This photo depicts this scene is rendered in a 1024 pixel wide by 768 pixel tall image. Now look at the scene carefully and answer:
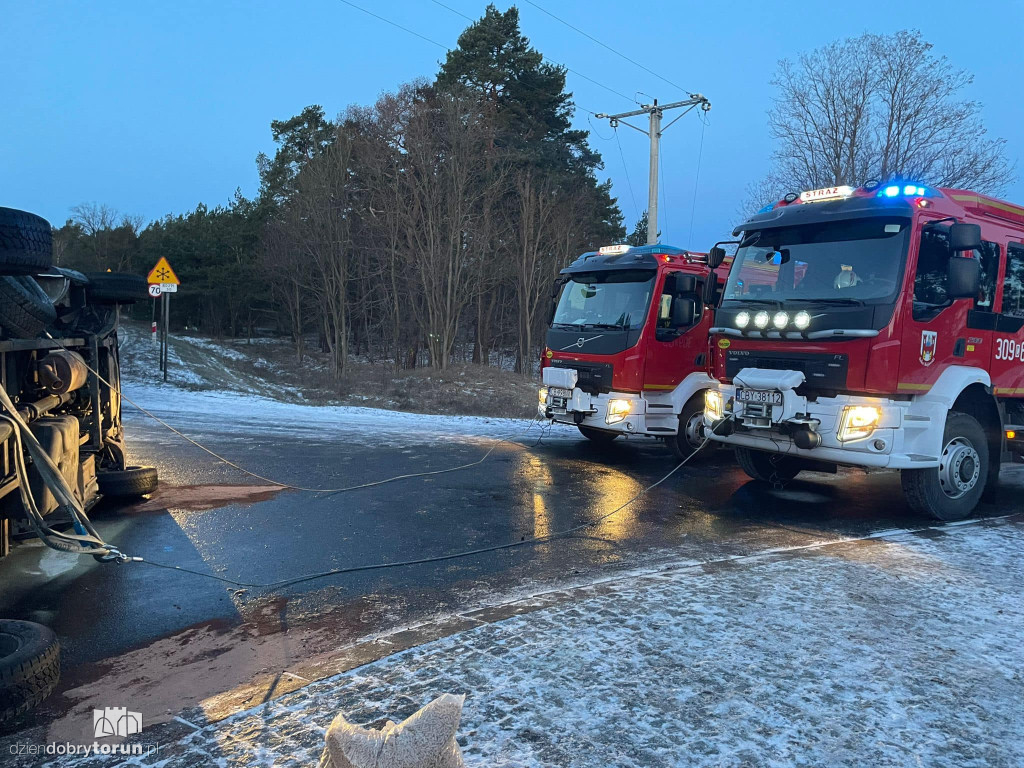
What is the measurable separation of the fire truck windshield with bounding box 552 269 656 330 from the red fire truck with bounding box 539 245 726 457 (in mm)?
17

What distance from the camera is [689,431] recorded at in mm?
10523

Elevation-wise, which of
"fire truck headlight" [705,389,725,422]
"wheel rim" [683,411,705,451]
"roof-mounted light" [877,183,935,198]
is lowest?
"wheel rim" [683,411,705,451]

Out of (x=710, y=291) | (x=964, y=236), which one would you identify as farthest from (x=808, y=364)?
(x=710, y=291)

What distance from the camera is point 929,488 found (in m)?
7.27

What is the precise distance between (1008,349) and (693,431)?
155 inches

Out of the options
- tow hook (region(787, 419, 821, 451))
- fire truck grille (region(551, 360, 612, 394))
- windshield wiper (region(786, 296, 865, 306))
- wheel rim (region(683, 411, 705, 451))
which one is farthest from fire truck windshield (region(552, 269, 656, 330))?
tow hook (region(787, 419, 821, 451))

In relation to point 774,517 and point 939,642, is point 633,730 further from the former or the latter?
point 774,517

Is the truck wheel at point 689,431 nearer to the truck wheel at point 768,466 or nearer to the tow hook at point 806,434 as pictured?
the truck wheel at point 768,466

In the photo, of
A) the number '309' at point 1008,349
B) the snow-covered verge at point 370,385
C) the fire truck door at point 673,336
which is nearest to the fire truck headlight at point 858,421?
the number '309' at point 1008,349

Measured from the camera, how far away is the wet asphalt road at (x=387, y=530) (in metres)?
4.72

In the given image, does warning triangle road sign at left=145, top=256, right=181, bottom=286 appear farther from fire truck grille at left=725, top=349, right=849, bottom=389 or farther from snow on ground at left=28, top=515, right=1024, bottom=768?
snow on ground at left=28, top=515, right=1024, bottom=768

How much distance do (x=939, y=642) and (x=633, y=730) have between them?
7.01 feet

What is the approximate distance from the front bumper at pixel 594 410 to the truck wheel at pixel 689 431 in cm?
63

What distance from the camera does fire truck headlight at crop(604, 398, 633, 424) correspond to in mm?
10195
